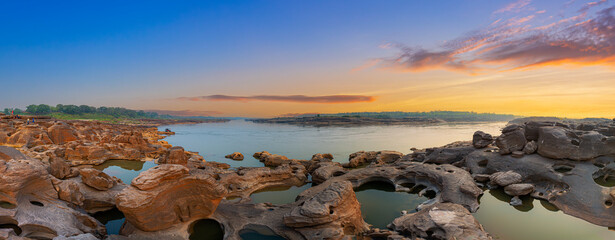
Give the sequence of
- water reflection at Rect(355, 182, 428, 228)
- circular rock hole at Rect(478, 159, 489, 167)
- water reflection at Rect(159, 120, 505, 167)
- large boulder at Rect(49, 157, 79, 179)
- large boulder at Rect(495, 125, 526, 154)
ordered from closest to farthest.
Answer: large boulder at Rect(49, 157, 79, 179) < water reflection at Rect(355, 182, 428, 228) < large boulder at Rect(495, 125, 526, 154) < circular rock hole at Rect(478, 159, 489, 167) < water reflection at Rect(159, 120, 505, 167)

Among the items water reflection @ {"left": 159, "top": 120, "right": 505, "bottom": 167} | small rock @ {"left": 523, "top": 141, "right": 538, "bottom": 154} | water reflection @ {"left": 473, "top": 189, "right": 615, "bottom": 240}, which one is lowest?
water reflection @ {"left": 159, "top": 120, "right": 505, "bottom": 167}

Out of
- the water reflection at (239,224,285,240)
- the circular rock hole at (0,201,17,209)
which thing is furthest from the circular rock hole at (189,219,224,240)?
the circular rock hole at (0,201,17,209)

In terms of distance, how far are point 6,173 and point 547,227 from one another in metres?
19.1

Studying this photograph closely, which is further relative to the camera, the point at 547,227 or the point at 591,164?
the point at 591,164

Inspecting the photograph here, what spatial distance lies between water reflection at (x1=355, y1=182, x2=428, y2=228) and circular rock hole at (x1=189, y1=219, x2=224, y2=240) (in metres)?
6.39

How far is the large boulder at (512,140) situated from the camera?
584 inches

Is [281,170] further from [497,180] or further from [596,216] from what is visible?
[596,216]

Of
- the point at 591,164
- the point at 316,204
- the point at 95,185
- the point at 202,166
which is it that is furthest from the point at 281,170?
the point at 591,164

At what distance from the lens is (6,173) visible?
23.1 ft

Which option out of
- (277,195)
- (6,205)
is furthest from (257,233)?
(6,205)

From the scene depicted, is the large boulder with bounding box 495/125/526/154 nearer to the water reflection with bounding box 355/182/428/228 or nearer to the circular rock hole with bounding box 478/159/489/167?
the circular rock hole with bounding box 478/159/489/167

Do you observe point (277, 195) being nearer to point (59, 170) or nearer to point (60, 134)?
point (59, 170)

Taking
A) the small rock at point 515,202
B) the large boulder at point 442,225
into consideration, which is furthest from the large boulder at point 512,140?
the large boulder at point 442,225

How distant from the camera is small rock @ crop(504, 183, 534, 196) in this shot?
1188 cm
